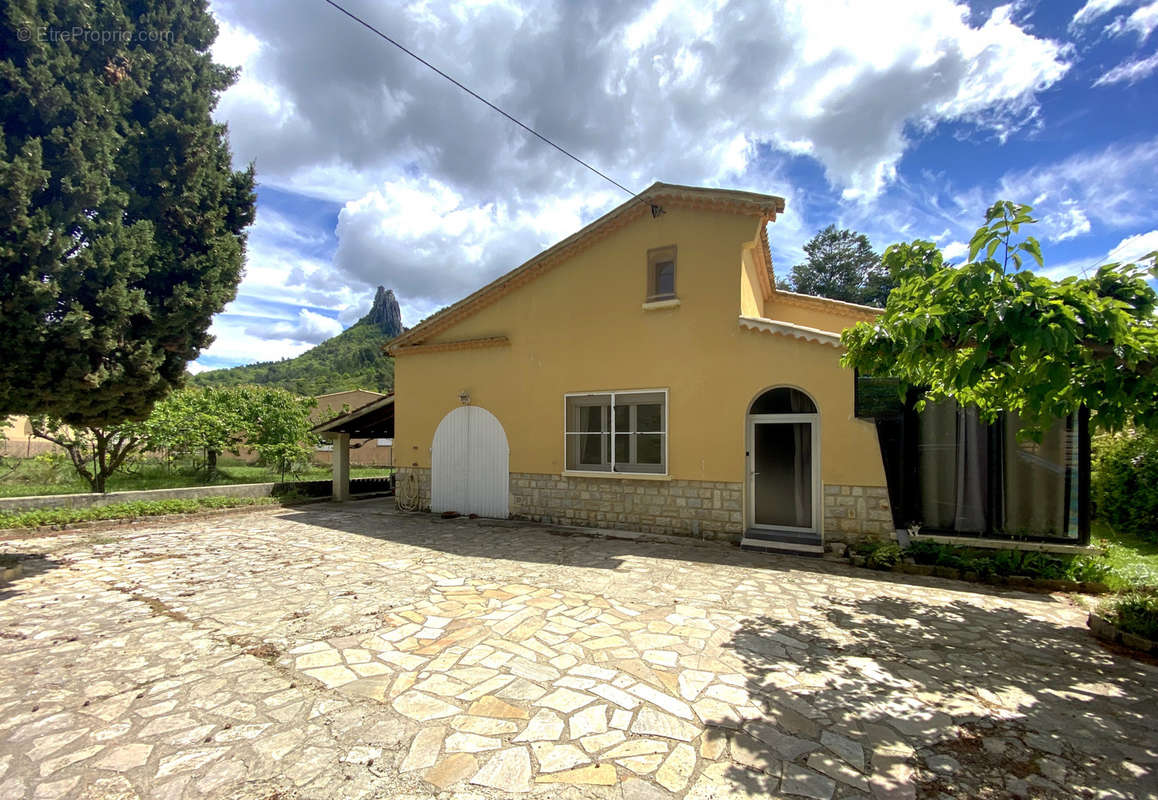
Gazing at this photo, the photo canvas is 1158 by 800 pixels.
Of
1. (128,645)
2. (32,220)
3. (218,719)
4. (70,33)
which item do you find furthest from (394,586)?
(70,33)

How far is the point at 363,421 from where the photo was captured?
15.0 m

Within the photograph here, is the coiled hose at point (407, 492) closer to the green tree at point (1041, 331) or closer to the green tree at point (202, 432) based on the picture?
the green tree at point (202, 432)

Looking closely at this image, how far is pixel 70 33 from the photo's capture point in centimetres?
641

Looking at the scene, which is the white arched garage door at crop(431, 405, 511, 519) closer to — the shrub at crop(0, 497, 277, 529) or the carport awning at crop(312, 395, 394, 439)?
the carport awning at crop(312, 395, 394, 439)

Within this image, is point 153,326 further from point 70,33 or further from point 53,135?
point 70,33

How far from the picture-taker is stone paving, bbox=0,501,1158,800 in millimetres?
2793

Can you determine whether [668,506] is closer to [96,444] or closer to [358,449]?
[96,444]

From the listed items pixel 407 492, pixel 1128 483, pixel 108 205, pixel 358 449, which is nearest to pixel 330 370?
pixel 358 449

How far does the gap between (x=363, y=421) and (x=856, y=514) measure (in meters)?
13.4

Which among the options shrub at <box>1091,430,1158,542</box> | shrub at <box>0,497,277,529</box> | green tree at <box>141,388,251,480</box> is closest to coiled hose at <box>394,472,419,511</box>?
shrub at <box>0,497,277,529</box>

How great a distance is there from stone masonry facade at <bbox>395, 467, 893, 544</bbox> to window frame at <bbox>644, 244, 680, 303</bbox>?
366 centimetres

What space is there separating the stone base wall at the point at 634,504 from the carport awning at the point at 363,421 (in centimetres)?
566

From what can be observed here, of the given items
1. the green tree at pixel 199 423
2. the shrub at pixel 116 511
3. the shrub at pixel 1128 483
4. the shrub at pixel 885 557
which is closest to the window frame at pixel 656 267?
the shrub at pixel 885 557

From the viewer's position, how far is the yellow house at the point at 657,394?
323 inches
